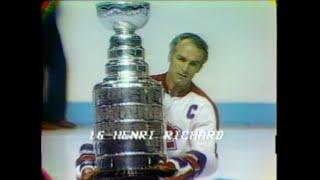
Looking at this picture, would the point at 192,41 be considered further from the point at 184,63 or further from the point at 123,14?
the point at 123,14

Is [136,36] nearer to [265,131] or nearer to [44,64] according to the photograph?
[44,64]

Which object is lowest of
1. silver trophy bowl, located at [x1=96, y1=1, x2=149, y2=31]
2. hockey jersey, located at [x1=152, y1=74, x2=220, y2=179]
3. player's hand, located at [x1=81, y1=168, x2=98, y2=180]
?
player's hand, located at [x1=81, y1=168, x2=98, y2=180]

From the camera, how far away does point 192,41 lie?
1466 mm

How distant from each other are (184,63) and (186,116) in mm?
118

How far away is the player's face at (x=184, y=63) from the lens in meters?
1.46

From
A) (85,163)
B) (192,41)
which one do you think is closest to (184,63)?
(192,41)

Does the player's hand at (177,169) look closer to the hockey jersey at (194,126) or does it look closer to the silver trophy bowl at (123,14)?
the hockey jersey at (194,126)

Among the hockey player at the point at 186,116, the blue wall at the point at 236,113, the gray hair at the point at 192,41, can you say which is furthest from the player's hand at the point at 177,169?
the gray hair at the point at 192,41

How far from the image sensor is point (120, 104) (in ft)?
4.65

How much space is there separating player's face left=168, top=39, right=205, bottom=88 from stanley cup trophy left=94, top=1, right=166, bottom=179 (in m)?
0.05

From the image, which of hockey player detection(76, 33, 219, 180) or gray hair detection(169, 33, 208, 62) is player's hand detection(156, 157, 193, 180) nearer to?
hockey player detection(76, 33, 219, 180)

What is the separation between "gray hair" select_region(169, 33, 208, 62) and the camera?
146cm

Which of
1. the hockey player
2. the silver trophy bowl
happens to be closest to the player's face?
the hockey player

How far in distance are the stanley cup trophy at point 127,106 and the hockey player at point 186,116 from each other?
23 millimetres
